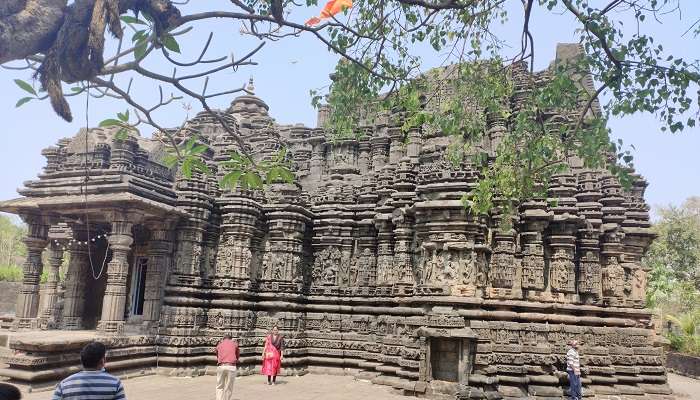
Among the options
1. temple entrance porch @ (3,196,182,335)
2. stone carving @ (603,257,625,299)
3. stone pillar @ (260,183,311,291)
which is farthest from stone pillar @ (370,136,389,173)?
stone carving @ (603,257,625,299)

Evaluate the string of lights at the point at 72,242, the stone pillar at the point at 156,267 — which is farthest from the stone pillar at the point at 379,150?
the string of lights at the point at 72,242

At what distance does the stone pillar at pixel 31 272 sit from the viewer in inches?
507

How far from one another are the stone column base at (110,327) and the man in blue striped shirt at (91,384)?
28.3 feet

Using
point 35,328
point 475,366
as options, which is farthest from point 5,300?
point 475,366

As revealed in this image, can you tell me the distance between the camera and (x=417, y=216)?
12.2 m

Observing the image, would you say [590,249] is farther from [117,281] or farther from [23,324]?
[23,324]

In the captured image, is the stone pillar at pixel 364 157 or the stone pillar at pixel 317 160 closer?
the stone pillar at pixel 364 157

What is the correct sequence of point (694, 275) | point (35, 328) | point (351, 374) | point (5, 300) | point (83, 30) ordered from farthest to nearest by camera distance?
point (694, 275)
point (5, 300)
point (351, 374)
point (35, 328)
point (83, 30)

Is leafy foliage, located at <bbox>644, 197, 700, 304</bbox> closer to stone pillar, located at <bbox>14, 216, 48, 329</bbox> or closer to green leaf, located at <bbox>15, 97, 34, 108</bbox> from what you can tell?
stone pillar, located at <bbox>14, 216, 48, 329</bbox>

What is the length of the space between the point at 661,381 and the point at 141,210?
44.8 ft

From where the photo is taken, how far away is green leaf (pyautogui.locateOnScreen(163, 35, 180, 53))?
3398 millimetres

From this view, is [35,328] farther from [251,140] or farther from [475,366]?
[475,366]

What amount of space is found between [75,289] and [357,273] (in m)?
8.01

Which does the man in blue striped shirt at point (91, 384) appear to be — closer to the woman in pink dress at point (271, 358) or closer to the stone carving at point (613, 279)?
the woman in pink dress at point (271, 358)
